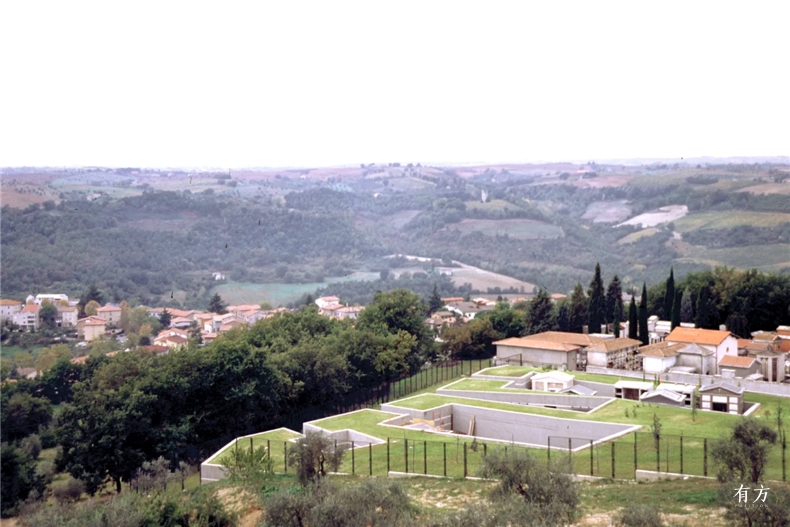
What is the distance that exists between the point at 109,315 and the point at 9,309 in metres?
8.33

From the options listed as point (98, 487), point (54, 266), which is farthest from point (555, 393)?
point (54, 266)

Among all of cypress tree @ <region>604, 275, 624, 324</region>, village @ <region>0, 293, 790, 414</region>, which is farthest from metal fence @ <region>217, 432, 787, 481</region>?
cypress tree @ <region>604, 275, 624, 324</region>

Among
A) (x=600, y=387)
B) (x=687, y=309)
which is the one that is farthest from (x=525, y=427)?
(x=687, y=309)

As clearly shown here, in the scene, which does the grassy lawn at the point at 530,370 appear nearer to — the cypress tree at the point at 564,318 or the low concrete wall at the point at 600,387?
the low concrete wall at the point at 600,387

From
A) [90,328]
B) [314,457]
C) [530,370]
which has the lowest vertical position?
[90,328]

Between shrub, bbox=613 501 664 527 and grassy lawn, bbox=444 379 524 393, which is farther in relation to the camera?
grassy lawn, bbox=444 379 524 393

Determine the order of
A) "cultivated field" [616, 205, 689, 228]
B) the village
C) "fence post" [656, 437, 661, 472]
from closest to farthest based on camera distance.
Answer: "fence post" [656, 437, 661, 472]
the village
"cultivated field" [616, 205, 689, 228]

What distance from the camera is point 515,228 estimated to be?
445ft

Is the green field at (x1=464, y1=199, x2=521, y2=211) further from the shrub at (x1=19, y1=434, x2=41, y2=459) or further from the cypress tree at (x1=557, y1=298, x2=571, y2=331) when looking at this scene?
the shrub at (x1=19, y1=434, x2=41, y2=459)

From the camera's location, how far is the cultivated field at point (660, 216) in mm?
125963

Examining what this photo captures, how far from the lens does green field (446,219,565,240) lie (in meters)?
132

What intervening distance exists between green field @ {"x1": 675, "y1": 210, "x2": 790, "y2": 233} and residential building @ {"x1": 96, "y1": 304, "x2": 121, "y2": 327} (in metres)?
71.0

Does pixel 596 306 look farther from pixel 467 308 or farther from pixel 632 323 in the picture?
pixel 467 308

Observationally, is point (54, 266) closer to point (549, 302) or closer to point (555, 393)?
point (549, 302)
